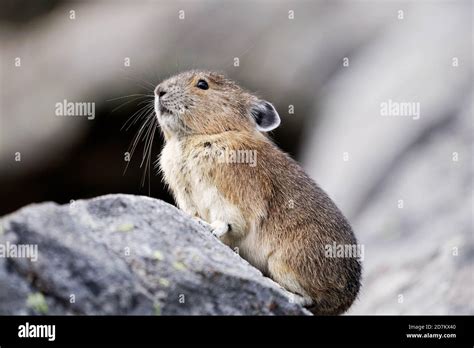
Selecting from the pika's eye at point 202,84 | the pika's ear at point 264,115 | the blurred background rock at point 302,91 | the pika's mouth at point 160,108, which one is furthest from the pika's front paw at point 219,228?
the blurred background rock at point 302,91

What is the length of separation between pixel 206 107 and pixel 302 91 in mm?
9845

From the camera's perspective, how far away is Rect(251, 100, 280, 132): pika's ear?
1058 cm

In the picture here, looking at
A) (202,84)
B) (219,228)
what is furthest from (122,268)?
(202,84)

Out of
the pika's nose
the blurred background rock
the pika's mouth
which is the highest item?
the pika's nose

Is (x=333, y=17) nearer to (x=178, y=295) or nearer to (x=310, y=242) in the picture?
(x=310, y=242)

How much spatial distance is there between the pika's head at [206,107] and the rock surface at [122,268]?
7.00ft

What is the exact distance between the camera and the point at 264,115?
34.9ft

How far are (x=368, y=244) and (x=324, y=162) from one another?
333 cm

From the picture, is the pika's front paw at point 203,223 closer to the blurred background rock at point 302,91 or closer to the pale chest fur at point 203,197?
the pale chest fur at point 203,197

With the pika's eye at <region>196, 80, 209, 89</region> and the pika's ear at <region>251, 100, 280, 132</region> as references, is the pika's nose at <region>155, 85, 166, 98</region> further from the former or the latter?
the pika's ear at <region>251, 100, 280, 132</region>

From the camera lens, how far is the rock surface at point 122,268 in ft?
22.1

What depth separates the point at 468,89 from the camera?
16.9 m

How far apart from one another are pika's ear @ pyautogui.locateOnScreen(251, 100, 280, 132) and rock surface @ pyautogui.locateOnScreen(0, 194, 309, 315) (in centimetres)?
288

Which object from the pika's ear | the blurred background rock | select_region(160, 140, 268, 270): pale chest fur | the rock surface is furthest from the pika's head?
the blurred background rock
